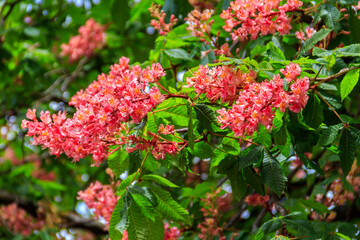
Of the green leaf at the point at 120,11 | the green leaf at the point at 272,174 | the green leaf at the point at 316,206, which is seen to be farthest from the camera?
the green leaf at the point at 120,11

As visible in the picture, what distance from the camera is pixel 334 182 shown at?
3.23 meters

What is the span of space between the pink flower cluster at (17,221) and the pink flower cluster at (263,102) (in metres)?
3.85

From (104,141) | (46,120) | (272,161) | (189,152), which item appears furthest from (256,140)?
(46,120)

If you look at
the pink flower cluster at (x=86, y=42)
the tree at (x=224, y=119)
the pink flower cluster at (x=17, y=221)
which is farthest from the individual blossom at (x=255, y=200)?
the pink flower cluster at (x=86, y=42)

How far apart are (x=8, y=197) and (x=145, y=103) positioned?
3585mm

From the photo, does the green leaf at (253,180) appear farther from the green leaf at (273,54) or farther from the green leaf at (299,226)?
the green leaf at (273,54)

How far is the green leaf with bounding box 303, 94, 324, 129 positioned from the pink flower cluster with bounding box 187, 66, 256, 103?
268 millimetres

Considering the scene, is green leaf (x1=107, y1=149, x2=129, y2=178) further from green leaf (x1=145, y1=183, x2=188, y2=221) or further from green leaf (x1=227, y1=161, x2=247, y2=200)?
green leaf (x1=227, y1=161, x2=247, y2=200)

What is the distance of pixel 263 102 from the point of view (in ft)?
4.82

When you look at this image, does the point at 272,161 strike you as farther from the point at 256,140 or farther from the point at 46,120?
the point at 46,120

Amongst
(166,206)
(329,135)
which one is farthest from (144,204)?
(329,135)

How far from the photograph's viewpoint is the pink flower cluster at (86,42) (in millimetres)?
5309

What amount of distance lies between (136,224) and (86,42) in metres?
3.97

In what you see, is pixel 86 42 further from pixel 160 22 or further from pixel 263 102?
pixel 263 102
